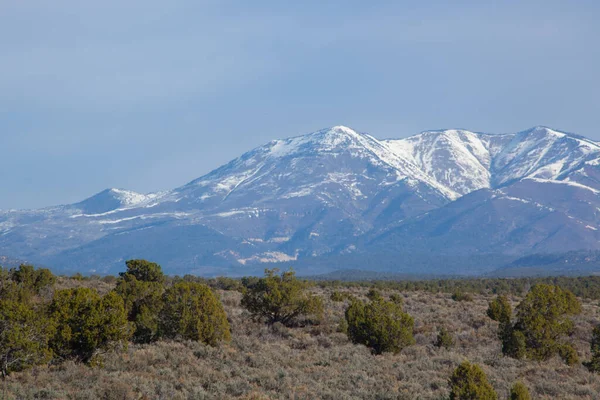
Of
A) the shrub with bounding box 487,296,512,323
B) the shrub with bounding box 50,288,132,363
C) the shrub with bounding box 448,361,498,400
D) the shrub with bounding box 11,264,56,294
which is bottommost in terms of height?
the shrub with bounding box 487,296,512,323

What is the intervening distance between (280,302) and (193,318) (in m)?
7.03

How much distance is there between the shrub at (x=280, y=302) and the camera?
29.6 m

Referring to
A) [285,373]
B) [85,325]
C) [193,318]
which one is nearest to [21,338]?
[85,325]

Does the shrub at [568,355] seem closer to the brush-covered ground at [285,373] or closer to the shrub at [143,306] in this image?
the brush-covered ground at [285,373]

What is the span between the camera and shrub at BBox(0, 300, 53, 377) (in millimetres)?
17703

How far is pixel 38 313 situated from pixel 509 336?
16343 mm

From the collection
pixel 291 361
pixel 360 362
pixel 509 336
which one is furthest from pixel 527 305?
pixel 291 361

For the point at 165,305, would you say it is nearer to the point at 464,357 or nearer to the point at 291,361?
the point at 291,361

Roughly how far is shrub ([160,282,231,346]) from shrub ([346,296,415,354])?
5.07m

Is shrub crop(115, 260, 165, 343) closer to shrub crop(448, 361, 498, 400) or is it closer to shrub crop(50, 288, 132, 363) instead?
shrub crop(50, 288, 132, 363)

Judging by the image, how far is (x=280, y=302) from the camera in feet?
97.0

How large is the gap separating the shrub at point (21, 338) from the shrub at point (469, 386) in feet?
36.3

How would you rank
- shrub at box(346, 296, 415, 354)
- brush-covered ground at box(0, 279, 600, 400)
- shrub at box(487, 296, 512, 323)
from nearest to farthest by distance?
brush-covered ground at box(0, 279, 600, 400) → shrub at box(346, 296, 415, 354) → shrub at box(487, 296, 512, 323)

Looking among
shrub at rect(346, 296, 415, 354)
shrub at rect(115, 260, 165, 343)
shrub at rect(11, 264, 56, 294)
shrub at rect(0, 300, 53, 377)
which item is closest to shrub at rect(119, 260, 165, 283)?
shrub at rect(11, 264, 56, 294)
